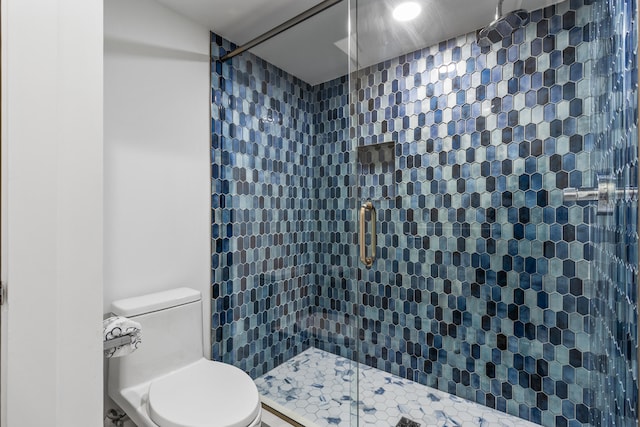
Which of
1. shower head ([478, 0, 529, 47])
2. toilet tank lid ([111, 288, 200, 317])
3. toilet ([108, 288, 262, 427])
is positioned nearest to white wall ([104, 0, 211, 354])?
toilet tank lid ([111, 288, 200, 317])

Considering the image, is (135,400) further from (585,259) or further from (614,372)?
(585,259)

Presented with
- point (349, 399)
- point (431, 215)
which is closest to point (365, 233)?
A: point (431, 215)

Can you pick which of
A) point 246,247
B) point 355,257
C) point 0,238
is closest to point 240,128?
point 246,247

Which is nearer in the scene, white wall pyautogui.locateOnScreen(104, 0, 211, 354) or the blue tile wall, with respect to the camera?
the blue tile wall

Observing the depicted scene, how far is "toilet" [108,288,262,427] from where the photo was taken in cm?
111

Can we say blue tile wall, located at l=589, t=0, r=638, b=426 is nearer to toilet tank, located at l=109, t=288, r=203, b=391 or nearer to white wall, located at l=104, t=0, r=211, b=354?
toilet tank, located at l=109, t=288, r=203, b=391

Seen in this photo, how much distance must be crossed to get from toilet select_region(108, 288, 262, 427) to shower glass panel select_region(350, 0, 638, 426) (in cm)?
72

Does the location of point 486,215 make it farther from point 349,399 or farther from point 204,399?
point 204,399

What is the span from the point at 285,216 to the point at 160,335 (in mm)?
930

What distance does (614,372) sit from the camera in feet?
2.63

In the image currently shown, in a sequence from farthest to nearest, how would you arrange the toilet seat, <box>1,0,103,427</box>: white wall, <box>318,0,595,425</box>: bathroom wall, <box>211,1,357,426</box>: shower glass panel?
<box>211,1,357,426</box>: shower glass panel
<box>318,0,595,425</box>: bathroom wall
the toilet seat
<box>1,0,103,427</box>: white wall

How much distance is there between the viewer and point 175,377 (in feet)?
4.65

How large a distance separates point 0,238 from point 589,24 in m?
1.87

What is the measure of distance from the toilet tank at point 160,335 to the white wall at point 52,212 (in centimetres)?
56
